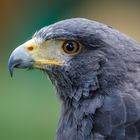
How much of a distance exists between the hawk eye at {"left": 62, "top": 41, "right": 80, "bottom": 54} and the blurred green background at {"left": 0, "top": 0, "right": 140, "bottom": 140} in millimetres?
6053

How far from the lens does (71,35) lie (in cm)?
650

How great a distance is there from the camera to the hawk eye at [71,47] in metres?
6.53

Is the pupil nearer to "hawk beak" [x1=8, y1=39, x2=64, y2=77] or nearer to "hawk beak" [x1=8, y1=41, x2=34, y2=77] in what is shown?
"hawk beak" [x1=8, y1=39, x2=64, y2=77]

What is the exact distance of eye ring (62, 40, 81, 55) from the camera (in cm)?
653

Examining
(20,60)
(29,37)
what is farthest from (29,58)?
(29,37)

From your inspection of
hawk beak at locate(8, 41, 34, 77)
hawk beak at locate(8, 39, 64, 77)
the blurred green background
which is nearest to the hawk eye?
hawk beak at locate(8, 39, 64, 77)

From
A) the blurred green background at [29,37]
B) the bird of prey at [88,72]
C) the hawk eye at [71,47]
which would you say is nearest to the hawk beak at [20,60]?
the bird of prey at [88,72]

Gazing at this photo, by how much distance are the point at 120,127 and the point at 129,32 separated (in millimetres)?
12730

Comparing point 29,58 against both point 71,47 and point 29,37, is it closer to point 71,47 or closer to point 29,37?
point 71,47

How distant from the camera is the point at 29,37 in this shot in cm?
1606

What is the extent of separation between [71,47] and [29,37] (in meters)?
9.59

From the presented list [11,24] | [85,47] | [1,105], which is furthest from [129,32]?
[85,47]

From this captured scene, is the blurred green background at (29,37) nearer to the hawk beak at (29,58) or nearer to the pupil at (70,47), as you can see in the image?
the hawk beak at (29,58)

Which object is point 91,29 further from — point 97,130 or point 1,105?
point 1,105
